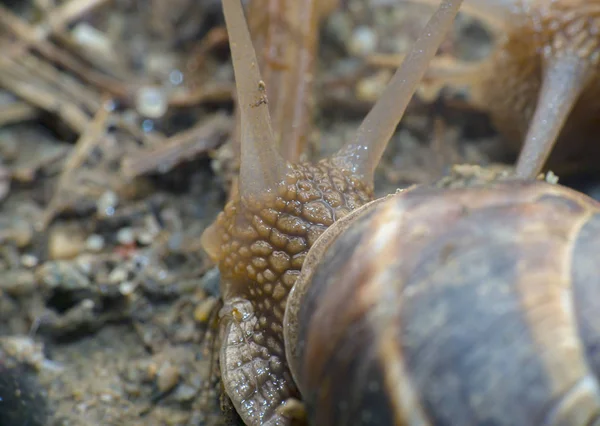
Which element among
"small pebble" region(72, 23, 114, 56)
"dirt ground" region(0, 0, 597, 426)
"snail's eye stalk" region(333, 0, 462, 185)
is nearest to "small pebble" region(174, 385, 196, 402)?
"dirt ground" region(0, 0, 597, 426)

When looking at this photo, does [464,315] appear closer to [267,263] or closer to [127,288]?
[267,263]

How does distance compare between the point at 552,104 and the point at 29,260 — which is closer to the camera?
the point at 552,104

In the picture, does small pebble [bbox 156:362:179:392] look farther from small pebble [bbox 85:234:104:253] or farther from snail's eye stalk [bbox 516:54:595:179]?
snail's eye stalk [bbox 516:54:595:179]

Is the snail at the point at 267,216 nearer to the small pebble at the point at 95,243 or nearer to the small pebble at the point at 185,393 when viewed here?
the small pebble at the point at 185,393

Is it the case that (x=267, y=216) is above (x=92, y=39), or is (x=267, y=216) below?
below

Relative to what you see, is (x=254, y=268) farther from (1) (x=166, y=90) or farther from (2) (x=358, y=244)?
(1) (x=166, y=90)

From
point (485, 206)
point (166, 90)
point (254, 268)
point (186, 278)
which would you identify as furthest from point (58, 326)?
point (485, 206)

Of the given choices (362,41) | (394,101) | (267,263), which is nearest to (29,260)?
(267,263)

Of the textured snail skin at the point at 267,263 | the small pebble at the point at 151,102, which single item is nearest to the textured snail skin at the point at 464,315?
the textured snail skin at the point at 267,263
